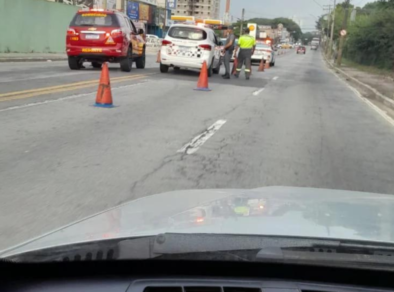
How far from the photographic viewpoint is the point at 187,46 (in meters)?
20.8

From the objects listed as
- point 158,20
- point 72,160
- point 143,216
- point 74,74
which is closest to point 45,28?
point 74,74

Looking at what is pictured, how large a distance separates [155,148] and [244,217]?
5.70 meters

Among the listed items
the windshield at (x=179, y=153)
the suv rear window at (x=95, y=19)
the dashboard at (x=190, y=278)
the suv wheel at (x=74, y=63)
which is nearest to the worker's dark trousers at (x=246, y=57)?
the windshield at (x=179, y=153)

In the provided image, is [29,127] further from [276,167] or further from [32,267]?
[32,267]

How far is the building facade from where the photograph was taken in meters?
176

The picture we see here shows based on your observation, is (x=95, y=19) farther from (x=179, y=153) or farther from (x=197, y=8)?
(x=197, y=8)

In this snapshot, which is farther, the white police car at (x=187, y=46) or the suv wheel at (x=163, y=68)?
the suv wheel at (x=163, y=68)

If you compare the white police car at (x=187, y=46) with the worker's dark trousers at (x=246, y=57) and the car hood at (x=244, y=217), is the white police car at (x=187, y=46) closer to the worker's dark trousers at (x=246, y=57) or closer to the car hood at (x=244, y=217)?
the worker's dark trousers at (x=246, y=57)

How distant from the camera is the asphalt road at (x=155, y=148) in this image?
5.86 meters

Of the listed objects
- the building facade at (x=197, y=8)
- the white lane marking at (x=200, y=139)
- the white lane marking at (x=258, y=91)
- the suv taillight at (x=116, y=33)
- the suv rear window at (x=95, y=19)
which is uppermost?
the building facade at (x=197, y=8)

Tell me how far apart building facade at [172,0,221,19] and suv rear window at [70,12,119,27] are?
517 feet

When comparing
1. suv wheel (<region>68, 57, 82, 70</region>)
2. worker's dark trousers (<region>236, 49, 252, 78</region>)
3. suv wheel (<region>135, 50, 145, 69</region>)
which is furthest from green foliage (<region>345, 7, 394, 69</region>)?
suv wheel (<region>68, 57, 82, 70</region>)

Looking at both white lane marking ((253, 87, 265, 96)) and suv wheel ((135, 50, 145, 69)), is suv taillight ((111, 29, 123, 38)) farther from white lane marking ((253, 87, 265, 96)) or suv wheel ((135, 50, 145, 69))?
white lane marking ((253, 87, 265, 96))

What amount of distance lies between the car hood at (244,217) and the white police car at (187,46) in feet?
57.3
